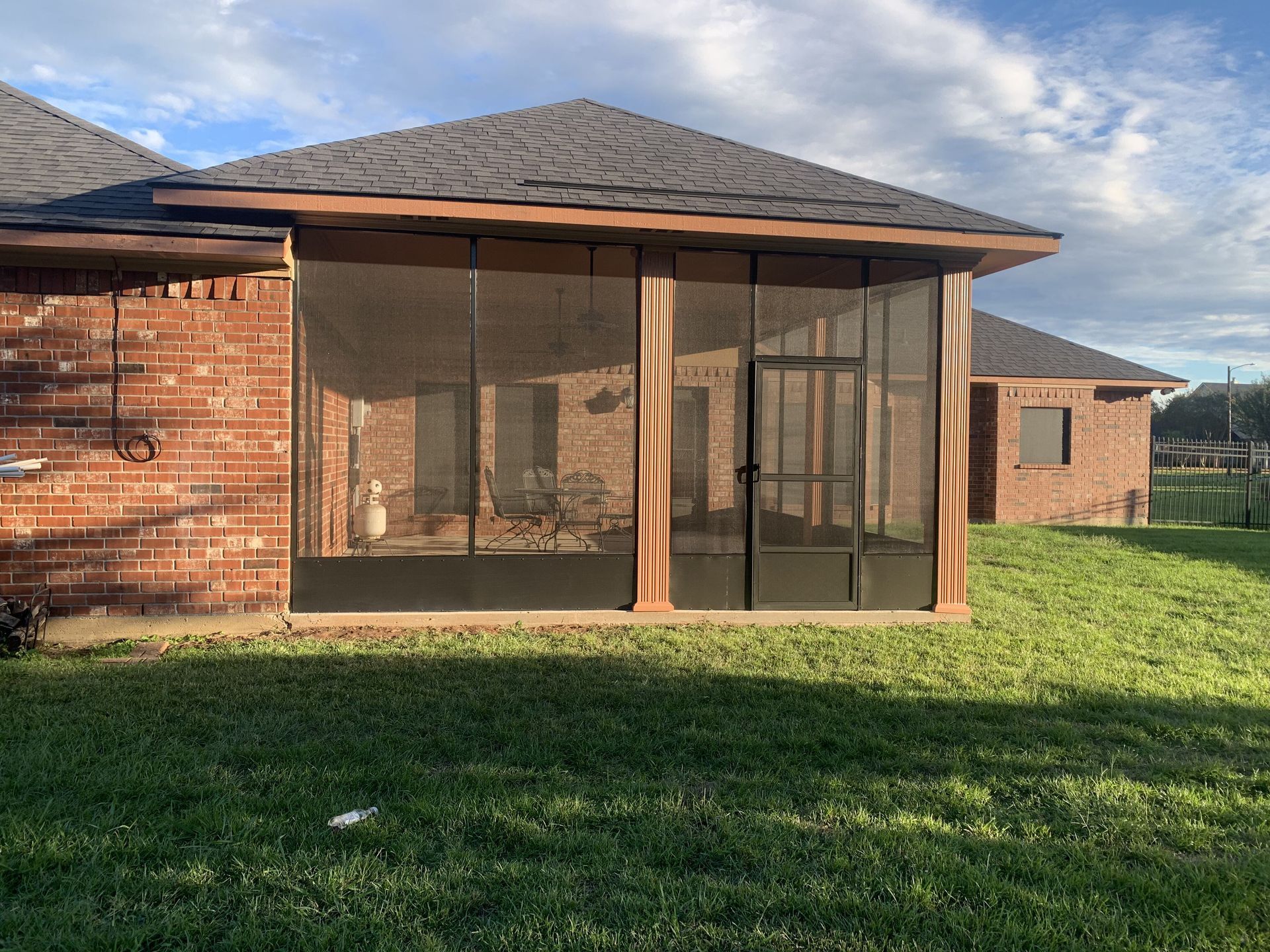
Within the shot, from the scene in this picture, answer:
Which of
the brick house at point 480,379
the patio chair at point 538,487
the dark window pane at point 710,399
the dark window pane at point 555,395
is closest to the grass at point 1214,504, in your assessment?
the brick house at point 480,379

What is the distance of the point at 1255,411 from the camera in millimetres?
41938

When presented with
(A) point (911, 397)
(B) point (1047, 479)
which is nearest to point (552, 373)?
(A) point (911, 397)

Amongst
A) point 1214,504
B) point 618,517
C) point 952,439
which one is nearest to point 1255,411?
point 1214,504

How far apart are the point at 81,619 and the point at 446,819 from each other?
4694mm

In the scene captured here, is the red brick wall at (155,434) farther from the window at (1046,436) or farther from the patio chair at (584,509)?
the window at (1046,436)

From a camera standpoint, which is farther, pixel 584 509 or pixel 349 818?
pixel 584 509

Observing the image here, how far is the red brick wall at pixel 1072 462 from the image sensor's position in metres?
17.9

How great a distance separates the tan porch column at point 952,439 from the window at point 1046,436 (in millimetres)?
11714

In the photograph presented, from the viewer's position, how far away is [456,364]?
701cm

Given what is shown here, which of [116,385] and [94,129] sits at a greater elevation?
[94,129]

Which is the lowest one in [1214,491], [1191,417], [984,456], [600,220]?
[1214,491]

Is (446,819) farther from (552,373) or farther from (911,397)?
(911,397)

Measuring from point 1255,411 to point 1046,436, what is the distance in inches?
1267

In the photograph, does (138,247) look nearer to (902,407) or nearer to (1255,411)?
(902,407)
